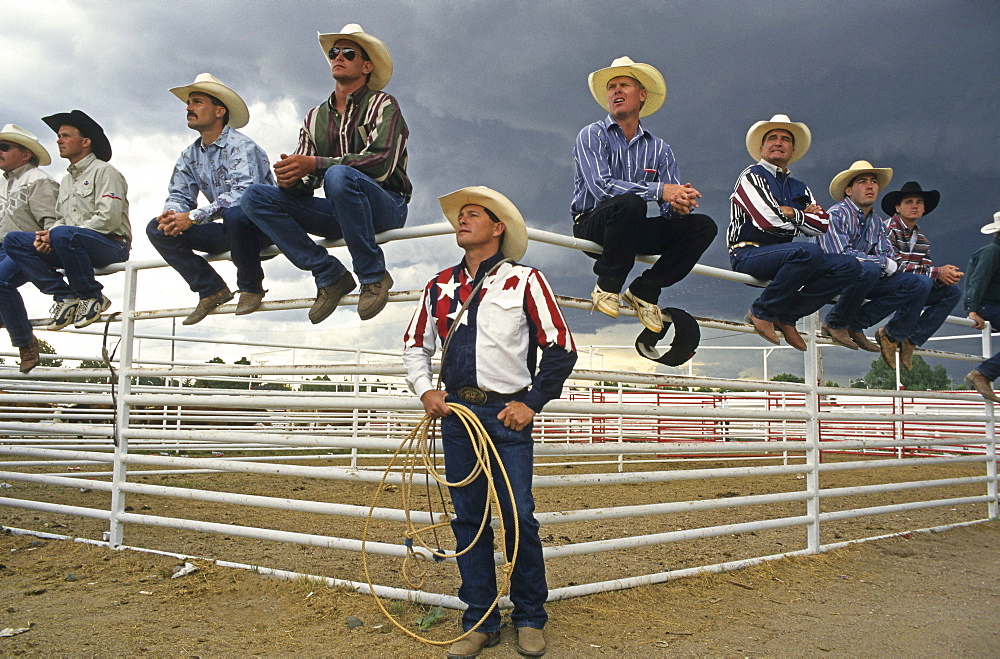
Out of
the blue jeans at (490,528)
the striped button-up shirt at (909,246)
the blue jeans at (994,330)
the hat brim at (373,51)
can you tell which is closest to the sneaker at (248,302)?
the hat brim at (373,51)

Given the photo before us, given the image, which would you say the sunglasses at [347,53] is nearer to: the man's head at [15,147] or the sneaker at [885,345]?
the man's head at [15,147]

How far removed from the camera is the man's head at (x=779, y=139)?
456cm

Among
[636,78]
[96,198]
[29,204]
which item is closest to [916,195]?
[636,78]

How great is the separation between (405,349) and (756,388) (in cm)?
237

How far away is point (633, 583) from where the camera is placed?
339cm

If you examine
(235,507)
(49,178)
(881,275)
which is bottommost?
(235,507)

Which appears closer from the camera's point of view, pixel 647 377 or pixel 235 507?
pixel 647 377

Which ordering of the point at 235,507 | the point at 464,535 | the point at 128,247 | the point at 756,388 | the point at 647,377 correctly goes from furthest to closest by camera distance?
the point at 235,507 < the point at 128,247 < the point at 756,388 < the point at 647,377 < the point at 464,535

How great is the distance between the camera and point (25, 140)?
5.20 meters

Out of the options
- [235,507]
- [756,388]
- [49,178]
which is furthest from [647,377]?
[49,178]

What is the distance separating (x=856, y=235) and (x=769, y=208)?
1233mm

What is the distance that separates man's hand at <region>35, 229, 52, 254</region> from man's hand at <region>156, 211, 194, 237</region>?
1195mm

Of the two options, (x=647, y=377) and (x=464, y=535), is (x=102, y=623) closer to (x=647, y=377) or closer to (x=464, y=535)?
(x=464, y=535)

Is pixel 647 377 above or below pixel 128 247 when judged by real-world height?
below
